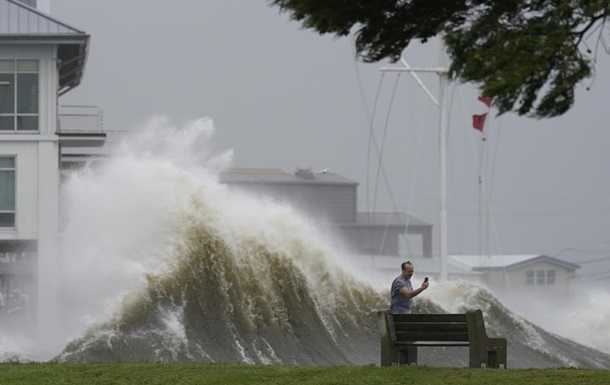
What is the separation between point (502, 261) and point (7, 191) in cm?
5540

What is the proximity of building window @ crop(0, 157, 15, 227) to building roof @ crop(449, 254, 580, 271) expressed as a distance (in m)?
44.4

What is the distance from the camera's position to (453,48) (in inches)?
590

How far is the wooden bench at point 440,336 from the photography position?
17.2 meters

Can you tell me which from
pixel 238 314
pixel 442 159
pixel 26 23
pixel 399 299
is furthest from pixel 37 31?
pixel 399 299

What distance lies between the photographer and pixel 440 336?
17.5 meters

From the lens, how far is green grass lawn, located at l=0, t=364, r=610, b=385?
1523 centimetres

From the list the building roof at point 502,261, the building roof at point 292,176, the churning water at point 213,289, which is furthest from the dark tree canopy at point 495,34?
the building roof at point 292,176

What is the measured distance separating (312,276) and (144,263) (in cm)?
467

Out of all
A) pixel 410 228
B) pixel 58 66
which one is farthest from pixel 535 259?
pixel 58 66

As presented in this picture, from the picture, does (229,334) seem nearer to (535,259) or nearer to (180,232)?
(180,232)

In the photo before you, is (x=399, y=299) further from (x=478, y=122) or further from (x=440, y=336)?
(x=478, y=122)

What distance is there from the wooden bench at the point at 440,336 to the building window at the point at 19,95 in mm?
34779

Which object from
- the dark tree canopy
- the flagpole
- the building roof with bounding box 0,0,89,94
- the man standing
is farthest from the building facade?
the dark tree canopy

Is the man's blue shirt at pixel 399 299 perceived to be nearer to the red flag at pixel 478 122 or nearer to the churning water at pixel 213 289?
the churning water at pixel 213 289
